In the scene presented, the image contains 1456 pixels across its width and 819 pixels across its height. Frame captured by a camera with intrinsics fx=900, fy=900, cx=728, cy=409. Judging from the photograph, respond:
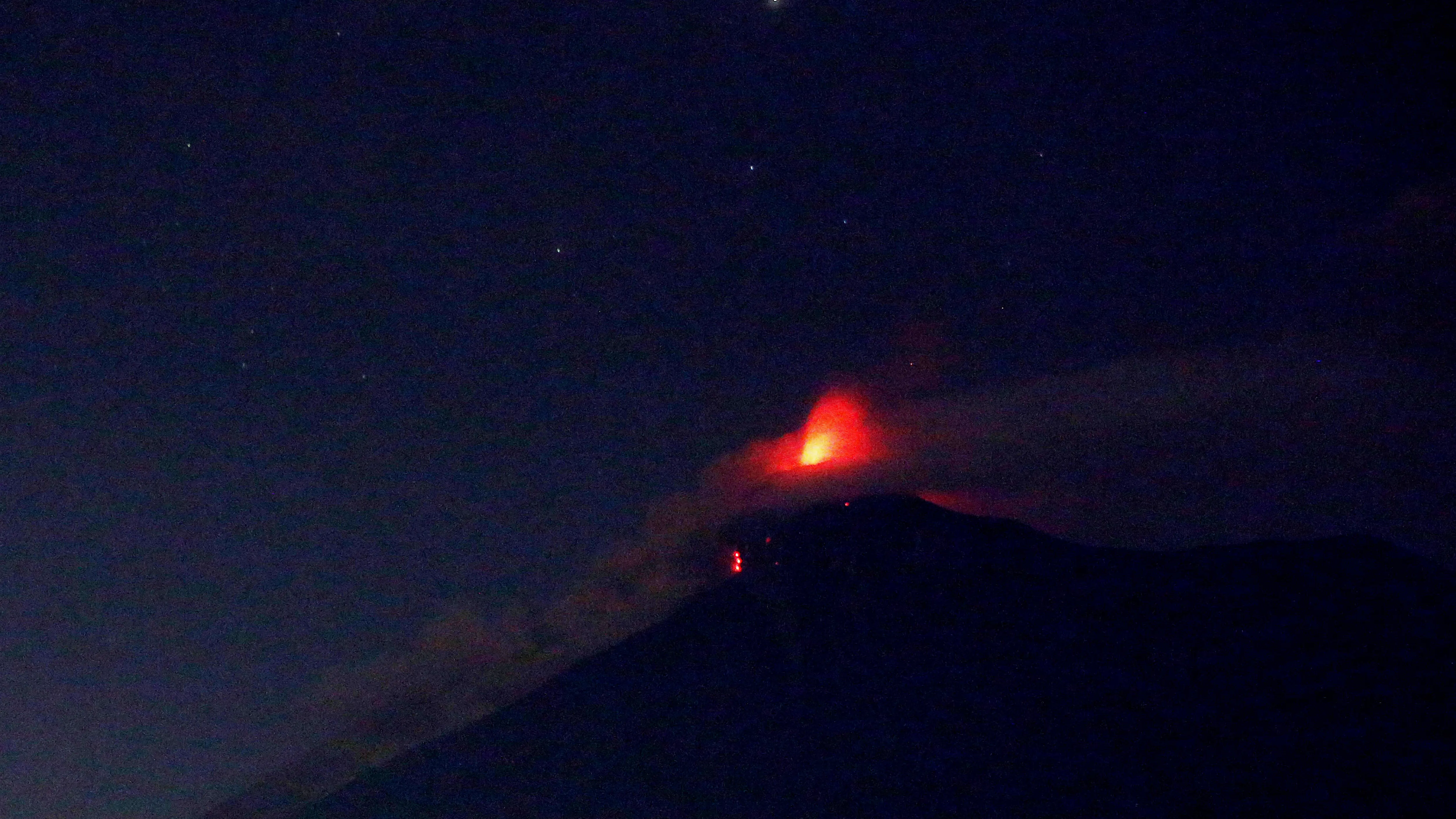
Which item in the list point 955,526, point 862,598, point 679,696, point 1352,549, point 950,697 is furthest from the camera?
point 955,526

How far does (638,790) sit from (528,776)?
225cm

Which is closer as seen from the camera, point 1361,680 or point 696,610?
point 1361,680

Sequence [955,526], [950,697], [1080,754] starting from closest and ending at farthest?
[1080,754] < [950,697] < [955,526]

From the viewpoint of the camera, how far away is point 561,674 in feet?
53.1

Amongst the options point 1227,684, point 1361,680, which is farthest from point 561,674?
point 1361,680

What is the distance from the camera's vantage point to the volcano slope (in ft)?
44.9

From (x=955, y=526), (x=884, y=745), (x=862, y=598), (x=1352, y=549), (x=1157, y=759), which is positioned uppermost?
(x=955, y=526)

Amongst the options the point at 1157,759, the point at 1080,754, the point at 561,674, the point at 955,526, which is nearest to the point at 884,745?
the point at 1080,754

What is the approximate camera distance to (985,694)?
1706 cm

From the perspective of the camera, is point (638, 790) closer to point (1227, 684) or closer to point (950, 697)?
point (950, 697)

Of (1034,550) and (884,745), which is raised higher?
(1034,550)

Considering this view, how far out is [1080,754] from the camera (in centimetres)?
1463

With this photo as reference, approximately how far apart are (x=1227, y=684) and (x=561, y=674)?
473 inches

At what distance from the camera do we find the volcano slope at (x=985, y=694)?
13695 millimetres
